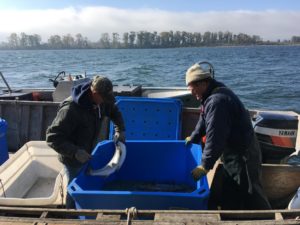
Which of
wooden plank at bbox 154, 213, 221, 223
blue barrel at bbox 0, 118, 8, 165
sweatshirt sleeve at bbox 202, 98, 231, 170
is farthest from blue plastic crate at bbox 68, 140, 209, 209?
blue barrel at bbox 0, 118, 8, 165

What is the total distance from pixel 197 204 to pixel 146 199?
1.25 ft

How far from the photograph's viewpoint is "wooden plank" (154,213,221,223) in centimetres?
243

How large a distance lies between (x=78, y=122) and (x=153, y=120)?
222cm

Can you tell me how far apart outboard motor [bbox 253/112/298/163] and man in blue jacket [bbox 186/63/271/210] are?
126 cm

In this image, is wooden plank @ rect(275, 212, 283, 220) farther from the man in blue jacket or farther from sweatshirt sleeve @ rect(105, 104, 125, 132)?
sweatshirt sleeve @ rect(105, 104, 125, 132)

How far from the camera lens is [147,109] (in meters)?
5.79

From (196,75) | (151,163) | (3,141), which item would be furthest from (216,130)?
(3,141)

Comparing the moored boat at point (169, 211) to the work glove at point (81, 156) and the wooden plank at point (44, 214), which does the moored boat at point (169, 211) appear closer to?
the wooden plank at point (44, 214)

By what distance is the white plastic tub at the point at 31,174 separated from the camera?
4580 millimetres

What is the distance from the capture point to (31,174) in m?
5.30

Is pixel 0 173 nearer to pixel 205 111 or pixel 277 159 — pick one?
pixel 205 111

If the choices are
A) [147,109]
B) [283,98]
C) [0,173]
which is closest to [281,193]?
[147,109]

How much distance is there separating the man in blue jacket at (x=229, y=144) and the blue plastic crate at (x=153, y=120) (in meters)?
2.10

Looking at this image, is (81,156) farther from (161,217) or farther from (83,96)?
(161,217)
